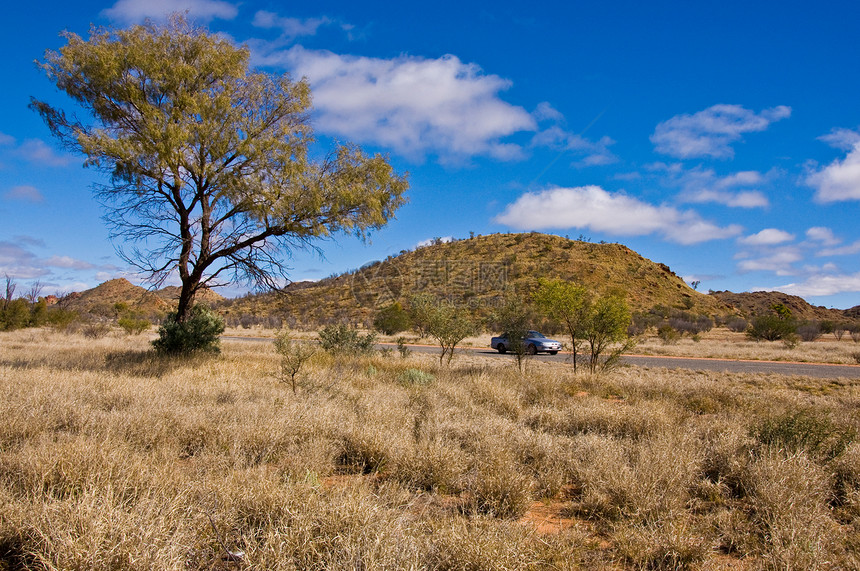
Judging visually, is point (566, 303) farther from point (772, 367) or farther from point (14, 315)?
point (14, 315)

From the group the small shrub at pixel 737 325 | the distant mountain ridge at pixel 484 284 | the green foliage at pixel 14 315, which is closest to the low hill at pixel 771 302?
the distant mountain ridge at pixel 484 284

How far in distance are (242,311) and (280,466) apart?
66079mm

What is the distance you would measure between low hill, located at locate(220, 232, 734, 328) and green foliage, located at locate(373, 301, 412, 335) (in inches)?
228

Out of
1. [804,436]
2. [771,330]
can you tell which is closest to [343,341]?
[804,436]

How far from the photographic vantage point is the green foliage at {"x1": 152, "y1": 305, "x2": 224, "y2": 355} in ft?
45.7

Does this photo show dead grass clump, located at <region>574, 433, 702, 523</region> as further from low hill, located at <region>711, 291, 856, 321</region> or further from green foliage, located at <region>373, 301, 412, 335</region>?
low hill, located at <region>711, 291, 856, 321</region>

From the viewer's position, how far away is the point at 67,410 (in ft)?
20.2

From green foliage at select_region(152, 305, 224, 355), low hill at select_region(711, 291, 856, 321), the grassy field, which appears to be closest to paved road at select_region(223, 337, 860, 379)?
the grassy field

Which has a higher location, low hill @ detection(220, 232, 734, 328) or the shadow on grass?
low hill @ detection(220, 232, 734, 328)

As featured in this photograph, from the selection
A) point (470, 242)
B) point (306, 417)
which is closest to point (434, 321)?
point (306, 417)

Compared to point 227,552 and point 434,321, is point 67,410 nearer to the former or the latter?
point 227,552

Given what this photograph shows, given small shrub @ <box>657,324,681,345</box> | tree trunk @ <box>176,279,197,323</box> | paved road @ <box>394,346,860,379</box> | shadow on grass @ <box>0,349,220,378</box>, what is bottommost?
paved road @ <box>394,346,860,379</box>

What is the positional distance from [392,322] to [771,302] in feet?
232

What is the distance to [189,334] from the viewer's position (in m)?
14.0
